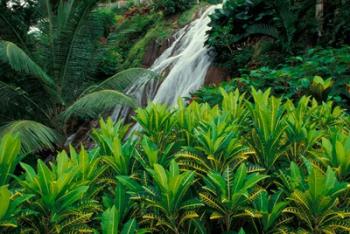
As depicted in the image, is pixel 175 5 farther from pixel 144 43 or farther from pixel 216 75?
pixel 216 75

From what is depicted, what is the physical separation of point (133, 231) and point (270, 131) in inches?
28.4

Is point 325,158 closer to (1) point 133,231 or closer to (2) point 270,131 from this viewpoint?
(2) point 270,131

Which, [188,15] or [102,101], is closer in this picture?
[102,101]

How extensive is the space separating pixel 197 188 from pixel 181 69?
7.20 m

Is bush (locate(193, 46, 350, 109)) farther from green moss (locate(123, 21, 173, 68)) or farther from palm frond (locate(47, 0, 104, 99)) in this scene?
green moss (locate(123, 21, 173, 68))

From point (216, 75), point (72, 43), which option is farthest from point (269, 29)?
point (72, 43)

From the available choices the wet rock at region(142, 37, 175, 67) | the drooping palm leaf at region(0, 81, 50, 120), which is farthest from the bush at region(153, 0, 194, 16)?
the drooping palm leaf at region(0, 81, 50, 120)

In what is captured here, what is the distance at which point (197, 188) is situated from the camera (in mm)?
1447

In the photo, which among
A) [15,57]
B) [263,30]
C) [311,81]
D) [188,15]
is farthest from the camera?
[188,15]

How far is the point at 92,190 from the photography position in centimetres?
142

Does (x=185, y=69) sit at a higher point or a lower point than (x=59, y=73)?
lower

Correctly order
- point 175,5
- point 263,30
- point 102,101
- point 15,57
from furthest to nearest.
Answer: point 175,5, point 263,30, point 102,101, point 15,57

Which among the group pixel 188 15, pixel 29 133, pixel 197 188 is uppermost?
pixel 188 15

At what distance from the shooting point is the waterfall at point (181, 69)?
26.5 ft
